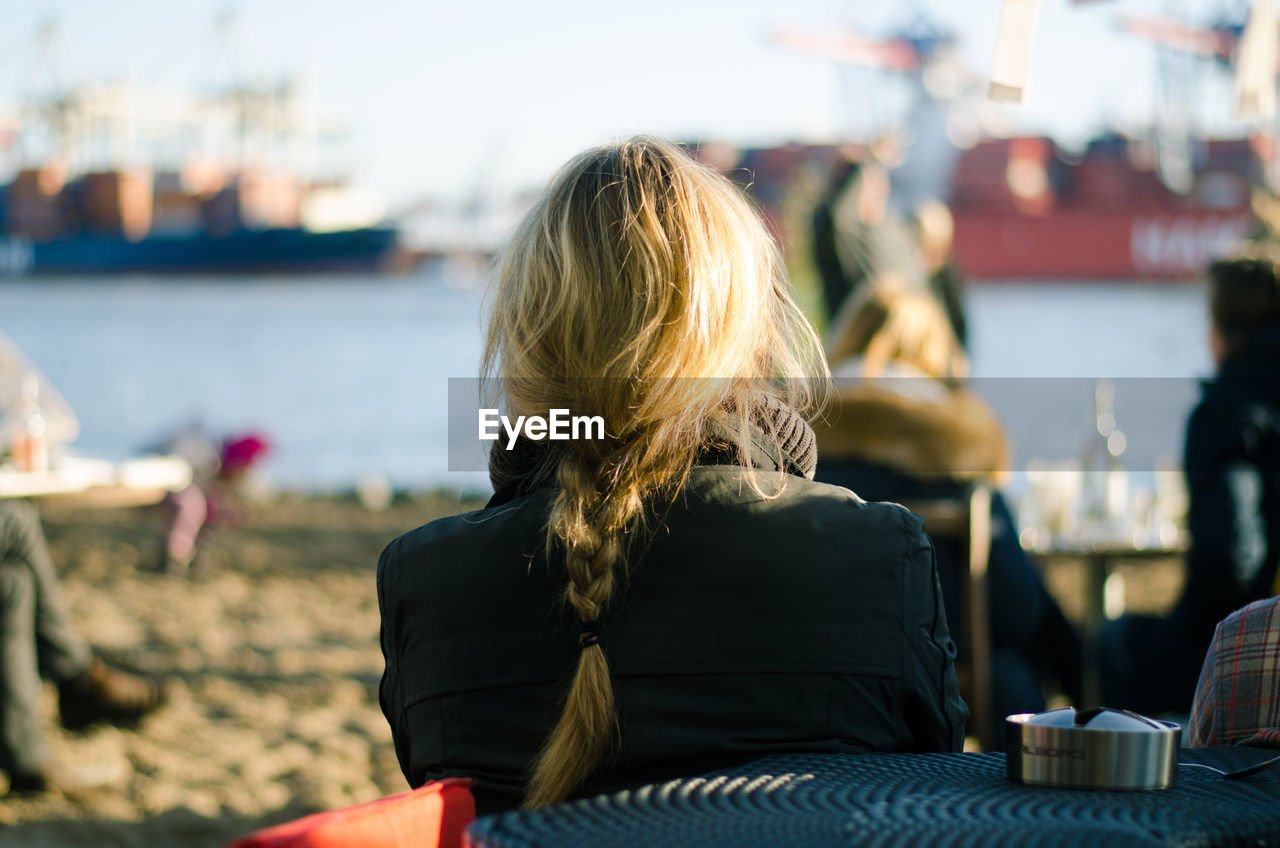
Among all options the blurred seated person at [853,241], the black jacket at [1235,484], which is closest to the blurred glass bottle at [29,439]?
the black jacket at [1235,484]

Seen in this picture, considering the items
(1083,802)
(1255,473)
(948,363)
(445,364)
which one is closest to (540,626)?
(1083,802)

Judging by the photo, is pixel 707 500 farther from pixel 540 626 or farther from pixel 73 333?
pixel 73 333

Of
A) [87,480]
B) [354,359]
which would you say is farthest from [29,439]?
[354,359]

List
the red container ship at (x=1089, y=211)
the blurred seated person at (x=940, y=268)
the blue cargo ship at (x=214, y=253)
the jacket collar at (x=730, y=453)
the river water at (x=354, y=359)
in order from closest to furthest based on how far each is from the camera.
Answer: the jacket collar at (x=730, y=453) → the blurred seated person at (x=940, y=268) → the river water at (x=354, y=359) → the red container ship at (x=1089, y=211) → the blue cargo ship at (x=214, y=253)

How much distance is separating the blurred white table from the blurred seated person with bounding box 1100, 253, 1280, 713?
272 cm

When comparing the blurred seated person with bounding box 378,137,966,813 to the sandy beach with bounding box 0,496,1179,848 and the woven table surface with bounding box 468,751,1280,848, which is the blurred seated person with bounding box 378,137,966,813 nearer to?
the woven table surface with bounding box 468,751,1280,848

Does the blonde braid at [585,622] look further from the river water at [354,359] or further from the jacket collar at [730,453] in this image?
the river water at [354,359]

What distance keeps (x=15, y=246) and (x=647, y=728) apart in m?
61.6

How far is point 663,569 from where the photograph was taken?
1153 millimetres

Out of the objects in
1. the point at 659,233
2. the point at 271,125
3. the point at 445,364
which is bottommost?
the point at 445,364

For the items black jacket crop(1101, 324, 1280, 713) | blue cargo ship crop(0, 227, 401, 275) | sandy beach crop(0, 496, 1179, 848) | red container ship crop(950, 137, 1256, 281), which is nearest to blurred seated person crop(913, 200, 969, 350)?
sandy beach crop(0, 496, 1179, 848)

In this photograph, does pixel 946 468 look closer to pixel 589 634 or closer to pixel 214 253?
pixel 589 634

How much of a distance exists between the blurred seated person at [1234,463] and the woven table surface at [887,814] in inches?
67.8

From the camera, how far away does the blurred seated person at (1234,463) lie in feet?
8.58
